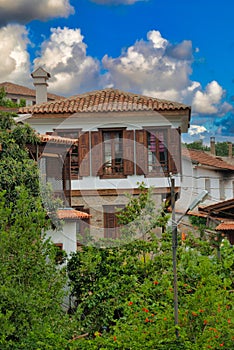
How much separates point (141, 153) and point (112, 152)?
1065 millimetres

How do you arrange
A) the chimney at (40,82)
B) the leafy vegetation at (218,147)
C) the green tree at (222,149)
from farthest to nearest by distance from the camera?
the green tree at (222,149), the leafy vegetation at (218,147), the chimney at (40,82)

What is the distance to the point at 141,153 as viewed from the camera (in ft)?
65.5

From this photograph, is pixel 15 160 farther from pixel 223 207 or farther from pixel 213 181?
pixel 213 181

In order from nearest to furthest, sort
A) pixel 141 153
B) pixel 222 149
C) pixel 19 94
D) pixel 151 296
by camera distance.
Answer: pixel 151 296 < pixel 141 153 < pixel 19 94 < pixel 222 149

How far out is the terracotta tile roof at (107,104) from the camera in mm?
19875

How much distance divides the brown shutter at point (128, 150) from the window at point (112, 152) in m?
0.16

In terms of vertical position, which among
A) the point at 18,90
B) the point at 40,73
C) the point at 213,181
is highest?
the point at 18,90

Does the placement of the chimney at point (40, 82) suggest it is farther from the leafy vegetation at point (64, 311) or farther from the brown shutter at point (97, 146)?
the leafy vegetation at point (64, 311)

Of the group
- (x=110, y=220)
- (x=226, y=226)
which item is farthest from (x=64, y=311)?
(x=110, y=220)

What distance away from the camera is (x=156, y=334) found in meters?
7.88

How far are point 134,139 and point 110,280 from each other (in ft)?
28.4

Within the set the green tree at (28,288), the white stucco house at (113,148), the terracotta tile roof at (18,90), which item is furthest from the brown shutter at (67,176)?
the terracotta tile roof at (18,90)

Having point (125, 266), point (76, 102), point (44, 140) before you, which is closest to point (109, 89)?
point (76, 102)

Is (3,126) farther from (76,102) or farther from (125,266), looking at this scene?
(76,102)
